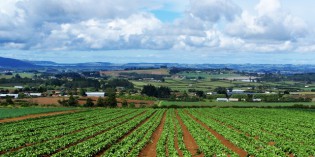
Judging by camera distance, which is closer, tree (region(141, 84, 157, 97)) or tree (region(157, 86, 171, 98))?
tree (region(157, 86, 171, 98))

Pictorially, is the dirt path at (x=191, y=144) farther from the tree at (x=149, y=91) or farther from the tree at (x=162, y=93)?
the tree at (x=149, y=91)

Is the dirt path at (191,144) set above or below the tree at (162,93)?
above

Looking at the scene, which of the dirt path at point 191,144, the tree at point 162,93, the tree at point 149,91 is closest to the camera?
the dirt path at point 191,144

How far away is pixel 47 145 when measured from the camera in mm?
28797

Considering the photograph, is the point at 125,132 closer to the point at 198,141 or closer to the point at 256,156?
the point at 198,141

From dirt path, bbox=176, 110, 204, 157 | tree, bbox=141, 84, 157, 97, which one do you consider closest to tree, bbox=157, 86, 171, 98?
tree, bbox=141, 84, 157, 97

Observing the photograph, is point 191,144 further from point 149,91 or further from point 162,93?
point 149,91

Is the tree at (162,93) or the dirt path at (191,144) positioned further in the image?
the tree at (162,93)

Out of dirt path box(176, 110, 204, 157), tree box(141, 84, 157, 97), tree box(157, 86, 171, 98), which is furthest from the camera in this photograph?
tree box(141, 84, 157, 97)

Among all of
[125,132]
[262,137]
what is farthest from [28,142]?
[262,137]

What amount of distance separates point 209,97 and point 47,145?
111 metres

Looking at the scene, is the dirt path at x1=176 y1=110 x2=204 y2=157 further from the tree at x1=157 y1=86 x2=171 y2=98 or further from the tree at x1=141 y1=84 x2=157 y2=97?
the tree at x1=141 y1=84 x2=157 y2=97

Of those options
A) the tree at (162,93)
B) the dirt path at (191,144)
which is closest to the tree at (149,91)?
the tree at (162,93)

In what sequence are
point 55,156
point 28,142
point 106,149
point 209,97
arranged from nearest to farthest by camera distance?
point 55,156, point 106,149, point 28,142, point 209,97
